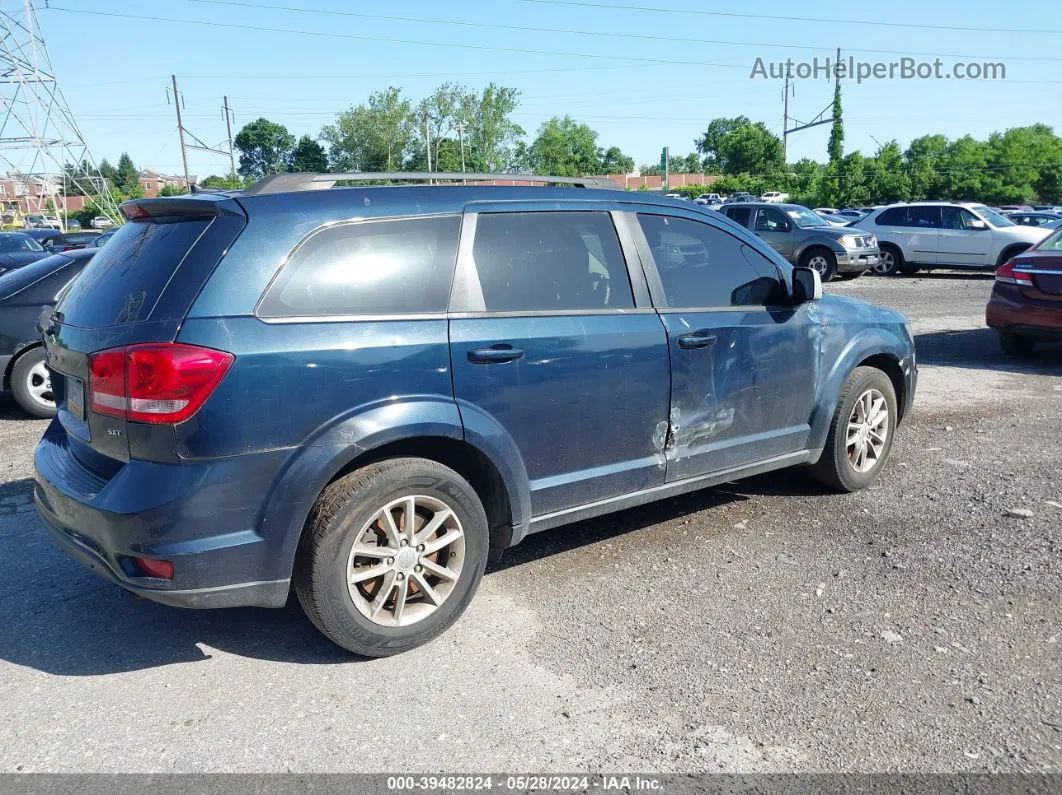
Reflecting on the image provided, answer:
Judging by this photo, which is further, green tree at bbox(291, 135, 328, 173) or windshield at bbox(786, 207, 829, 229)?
green tree at bbox(291, 135, 328, 173)

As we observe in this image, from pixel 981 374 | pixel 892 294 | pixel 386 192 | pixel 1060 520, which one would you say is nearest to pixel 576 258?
pixel 386 192

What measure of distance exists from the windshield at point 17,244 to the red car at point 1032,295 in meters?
16.0

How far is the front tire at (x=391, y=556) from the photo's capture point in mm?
3436

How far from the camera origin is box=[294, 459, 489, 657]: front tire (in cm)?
344

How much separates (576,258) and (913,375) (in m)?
2.92

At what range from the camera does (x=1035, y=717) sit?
3154 millimetres

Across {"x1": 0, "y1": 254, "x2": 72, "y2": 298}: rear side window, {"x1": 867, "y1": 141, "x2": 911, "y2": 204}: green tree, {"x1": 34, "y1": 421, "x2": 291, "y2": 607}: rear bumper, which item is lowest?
{"x1": 34, "y1": 421, "x2": 291, "y2": 607}: rear bumper

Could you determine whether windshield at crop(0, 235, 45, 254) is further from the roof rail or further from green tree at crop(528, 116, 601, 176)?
green tree at crop(528, 116, 601, 176)

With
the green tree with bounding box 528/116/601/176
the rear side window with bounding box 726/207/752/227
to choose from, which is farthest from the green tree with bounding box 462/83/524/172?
the rear side window with bounding box 726/207/752/227

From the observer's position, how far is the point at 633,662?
3.59m

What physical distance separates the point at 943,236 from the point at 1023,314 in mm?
11861

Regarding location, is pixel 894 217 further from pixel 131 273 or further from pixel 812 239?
pixel 131 273

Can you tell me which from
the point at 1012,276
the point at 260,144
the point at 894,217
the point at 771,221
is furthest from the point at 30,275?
the point at 260,144

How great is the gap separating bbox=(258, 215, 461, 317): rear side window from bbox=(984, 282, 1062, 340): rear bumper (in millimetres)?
8041
